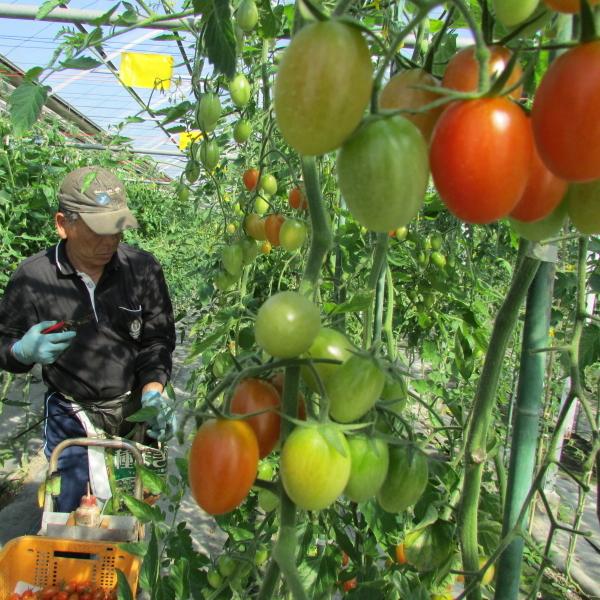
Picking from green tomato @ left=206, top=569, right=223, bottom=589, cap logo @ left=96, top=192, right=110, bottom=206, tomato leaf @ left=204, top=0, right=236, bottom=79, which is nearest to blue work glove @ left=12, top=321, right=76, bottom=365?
cap logo @ left=96, top=192, right=110, bottom=206

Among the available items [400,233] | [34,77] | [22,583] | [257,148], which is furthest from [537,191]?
[22,583]

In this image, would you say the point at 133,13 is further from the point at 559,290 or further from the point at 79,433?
the point at 79,433

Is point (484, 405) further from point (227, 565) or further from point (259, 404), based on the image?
point (227, 565)

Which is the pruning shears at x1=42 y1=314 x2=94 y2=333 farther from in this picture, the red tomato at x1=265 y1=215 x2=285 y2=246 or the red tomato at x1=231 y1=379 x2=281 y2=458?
the red tomato at x1=231 y1=379 x2=281 y2=458

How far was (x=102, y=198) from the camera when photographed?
2.16 m

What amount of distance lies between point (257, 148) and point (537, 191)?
1.93 metres

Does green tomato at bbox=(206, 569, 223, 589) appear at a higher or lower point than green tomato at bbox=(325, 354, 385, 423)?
lower

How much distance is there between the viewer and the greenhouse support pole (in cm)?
59

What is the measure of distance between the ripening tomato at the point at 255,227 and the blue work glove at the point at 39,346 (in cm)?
102

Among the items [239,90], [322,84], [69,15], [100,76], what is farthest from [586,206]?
[100,76]

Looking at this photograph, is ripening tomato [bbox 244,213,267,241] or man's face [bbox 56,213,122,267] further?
man's face [bbox 56,213,122,267]

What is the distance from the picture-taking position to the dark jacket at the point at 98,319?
2.17 meters

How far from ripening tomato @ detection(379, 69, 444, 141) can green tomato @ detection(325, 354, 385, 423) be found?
0.17m

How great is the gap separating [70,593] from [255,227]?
135 centimetres
